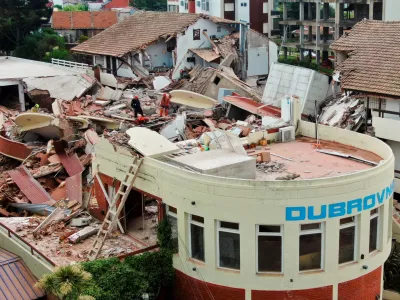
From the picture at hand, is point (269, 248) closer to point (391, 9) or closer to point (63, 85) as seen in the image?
point (63, 85)

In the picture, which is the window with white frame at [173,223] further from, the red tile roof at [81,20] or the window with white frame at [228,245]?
the red tile roof at [81,20]

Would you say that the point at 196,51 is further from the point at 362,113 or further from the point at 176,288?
the point at 176,288

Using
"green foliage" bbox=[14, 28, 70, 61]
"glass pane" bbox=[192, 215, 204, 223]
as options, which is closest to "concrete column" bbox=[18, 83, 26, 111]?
"green foliage" bbox=[14, 28, 70, 61]

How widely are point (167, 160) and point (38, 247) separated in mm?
5761

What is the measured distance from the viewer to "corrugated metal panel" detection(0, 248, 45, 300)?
23.3m

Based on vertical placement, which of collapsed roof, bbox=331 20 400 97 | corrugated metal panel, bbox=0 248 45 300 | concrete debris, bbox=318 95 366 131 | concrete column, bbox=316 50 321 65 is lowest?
corrugated metal panel, bbox=0 248 45 300

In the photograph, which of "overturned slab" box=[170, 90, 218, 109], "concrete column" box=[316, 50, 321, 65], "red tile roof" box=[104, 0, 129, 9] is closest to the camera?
"overturned slab" box=[170, 90, 218, 109]

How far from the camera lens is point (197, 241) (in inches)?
872

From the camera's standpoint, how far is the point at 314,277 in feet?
70.3

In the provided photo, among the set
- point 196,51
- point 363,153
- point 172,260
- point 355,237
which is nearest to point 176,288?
point 172,260

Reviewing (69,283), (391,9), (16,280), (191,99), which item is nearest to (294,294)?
(69,283)

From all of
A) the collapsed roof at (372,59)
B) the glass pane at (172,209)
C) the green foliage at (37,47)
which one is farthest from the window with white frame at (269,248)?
the green foliage at (37,47)

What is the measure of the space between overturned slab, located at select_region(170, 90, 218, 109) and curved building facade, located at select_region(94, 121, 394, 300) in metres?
19.1

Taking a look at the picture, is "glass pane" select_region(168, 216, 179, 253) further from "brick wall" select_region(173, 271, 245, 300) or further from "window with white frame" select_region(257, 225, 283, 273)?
"window with white frame" select_region(257, 225, 283, 273)
